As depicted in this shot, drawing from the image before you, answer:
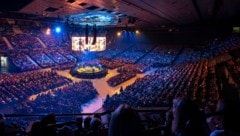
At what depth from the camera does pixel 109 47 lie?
40938 mm

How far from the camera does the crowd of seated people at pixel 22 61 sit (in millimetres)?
28566

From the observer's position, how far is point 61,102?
16.5m

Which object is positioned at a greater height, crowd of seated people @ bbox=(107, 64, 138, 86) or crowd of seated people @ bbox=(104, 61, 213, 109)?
crowd of seated people @ bbox=(104, 61, 213, 109)

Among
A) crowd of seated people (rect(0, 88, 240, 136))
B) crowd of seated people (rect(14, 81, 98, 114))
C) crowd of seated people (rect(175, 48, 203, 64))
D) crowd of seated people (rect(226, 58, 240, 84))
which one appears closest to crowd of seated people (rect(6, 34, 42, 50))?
crowd of seated people (rect(14, 81, 98, 114))

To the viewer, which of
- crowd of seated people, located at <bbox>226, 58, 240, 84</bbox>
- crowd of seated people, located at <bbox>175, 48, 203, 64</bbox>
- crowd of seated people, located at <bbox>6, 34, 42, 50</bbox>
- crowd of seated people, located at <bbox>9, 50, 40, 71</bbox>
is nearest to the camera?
crowd of seated people, located at <bbox>226, 58, 240, 84</bbox>

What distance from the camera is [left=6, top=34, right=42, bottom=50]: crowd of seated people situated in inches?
1275

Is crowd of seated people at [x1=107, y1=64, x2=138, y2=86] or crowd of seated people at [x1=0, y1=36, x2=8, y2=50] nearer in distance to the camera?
crowd of seated people at [x1=107, y1=64, x2=138, y2=86]

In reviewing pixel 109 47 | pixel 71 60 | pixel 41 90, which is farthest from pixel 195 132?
pixel 109 47

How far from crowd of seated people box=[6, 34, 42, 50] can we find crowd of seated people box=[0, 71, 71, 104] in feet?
32.1

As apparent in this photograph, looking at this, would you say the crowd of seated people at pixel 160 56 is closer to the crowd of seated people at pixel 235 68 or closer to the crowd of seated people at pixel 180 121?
the crowd of seated people at pixel 235 68

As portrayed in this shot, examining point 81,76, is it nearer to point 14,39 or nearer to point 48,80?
point 48,80

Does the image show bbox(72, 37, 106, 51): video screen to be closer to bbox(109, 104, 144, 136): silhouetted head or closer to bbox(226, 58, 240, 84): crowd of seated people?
bbox(226, 58, 240, 84): crowd of seated people

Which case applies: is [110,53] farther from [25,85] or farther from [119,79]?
[25,85]

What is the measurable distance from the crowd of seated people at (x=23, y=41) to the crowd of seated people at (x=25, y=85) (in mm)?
9797
